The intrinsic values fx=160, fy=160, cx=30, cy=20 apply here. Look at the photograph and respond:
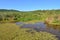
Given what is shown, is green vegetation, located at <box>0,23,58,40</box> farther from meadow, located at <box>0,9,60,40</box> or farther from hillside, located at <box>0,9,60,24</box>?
hillside, located at <box>0,9,60,24</box>

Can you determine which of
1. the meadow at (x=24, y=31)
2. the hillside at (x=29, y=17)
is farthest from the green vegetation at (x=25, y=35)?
the hillside at (x=29, y=17)

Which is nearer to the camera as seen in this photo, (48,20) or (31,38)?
(31,38)

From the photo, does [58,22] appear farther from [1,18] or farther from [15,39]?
[1,18]

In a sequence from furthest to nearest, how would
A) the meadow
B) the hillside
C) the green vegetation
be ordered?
the hillside < the meadow < the green vegetation

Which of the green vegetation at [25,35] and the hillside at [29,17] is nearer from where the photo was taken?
the green vegetation at [25,35]

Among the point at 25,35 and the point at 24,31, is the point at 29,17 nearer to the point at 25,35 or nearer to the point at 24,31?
the point at 24,31

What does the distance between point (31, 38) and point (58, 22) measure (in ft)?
65.3

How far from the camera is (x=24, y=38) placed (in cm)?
1781

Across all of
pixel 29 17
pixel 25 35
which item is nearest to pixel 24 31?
pixel 25 35

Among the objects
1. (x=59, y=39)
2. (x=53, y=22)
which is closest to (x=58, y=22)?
(x=53, y=22)

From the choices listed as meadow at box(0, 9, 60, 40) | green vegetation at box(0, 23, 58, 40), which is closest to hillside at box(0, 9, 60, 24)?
meadow at box(0, 9, 60, 40)

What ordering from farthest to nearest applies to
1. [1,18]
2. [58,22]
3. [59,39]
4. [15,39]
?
[1,18] < [58,22] < [59,39] < [15,39]

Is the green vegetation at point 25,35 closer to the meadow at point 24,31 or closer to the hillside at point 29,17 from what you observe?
the meadow at point 24,31

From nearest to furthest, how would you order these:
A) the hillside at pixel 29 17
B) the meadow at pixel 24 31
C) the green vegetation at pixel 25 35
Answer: the green vegetation at pixel 25 35
the meadow at pixel 24 31
the hillside at pixel 29 17
